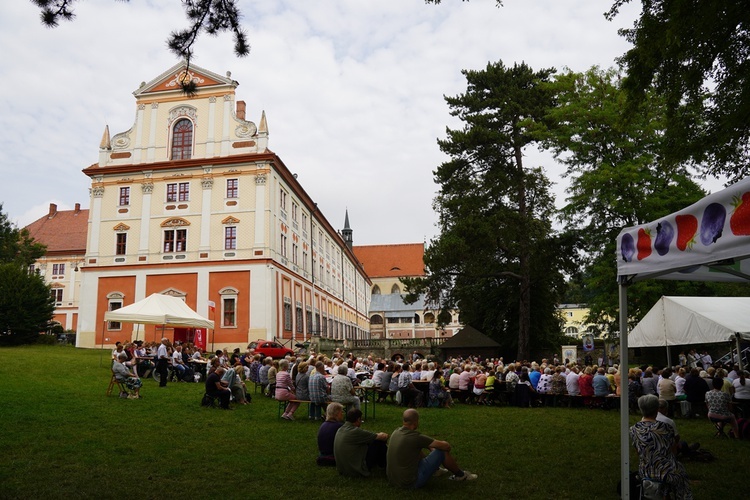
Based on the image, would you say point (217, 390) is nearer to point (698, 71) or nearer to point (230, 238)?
point (698, 71)

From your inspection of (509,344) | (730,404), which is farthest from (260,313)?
(730,404)

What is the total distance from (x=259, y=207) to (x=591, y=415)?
88.3 feet

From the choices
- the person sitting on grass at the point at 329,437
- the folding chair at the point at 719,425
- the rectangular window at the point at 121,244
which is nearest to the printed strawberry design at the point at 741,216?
the person sitting on grass at the point at 329,437

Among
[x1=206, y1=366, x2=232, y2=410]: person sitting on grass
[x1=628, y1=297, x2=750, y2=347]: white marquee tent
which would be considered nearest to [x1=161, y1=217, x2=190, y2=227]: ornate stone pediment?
[x1=206, y1=366, x2=232, y2=410]: person sitting on grass

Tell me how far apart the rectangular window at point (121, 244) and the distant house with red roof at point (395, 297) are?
4531 centimetres

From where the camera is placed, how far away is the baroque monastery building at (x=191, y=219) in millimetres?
37094

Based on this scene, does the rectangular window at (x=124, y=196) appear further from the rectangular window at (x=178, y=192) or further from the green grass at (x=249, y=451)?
the green grass at (x=249, y=451)

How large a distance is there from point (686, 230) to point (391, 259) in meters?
98.1

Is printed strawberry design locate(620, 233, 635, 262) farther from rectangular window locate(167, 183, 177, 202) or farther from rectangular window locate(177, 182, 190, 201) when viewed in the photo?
rectangular window locate(167, 183, 177, 202)

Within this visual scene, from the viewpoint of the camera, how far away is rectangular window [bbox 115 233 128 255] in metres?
A: 38.9

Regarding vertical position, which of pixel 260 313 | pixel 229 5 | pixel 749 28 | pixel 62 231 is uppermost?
pixel 62 231

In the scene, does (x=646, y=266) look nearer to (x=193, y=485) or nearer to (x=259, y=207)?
(x=193, y=485)

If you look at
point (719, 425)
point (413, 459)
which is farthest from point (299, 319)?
point (413, 459)

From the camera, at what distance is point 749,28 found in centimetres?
941
